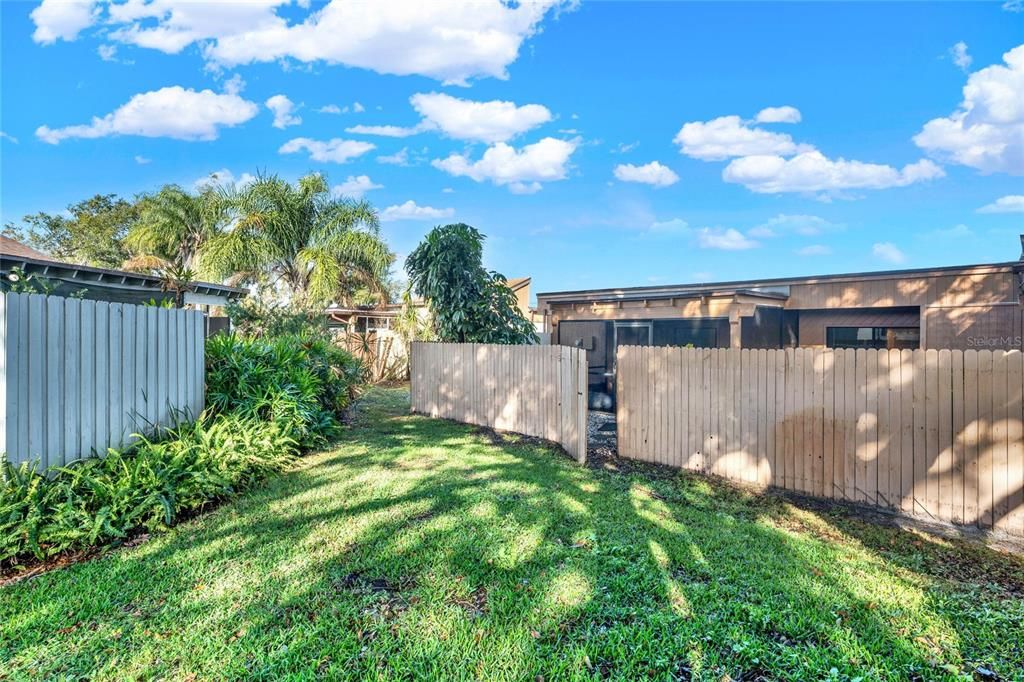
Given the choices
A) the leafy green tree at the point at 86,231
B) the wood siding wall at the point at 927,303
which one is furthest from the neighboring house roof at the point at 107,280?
the leafy green tree at the point at 86,231

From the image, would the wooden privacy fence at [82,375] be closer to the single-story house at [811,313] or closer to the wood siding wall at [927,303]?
the single-story house at [811,313]

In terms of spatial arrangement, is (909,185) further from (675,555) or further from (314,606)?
(314,606)

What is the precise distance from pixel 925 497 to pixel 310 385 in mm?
7084

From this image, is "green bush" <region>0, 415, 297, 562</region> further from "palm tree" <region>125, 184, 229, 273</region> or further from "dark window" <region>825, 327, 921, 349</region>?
"palm tree" <region>125, 184, 229, 273</region>

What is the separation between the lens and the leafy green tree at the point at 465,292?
9539 millimetres

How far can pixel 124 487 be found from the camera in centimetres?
393

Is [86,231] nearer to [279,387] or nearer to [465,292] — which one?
[465,292]

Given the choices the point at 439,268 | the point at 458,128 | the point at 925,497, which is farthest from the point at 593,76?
the point at 925,497

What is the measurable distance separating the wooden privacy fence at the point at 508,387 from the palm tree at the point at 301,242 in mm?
12792

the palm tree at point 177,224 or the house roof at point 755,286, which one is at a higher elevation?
the palm tree at point 177,224

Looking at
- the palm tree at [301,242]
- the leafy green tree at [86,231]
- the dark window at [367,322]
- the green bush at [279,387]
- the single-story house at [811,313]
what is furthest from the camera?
the leafy green tree at [86,231]

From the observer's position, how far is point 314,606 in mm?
2725

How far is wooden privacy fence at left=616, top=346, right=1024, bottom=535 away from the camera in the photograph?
4.06 metres

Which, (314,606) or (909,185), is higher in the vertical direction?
(909,185)
